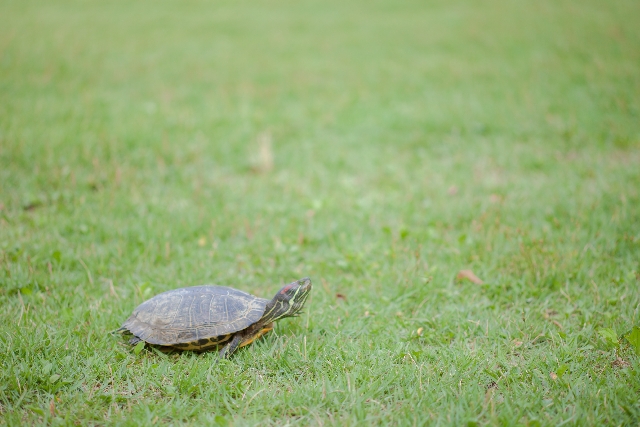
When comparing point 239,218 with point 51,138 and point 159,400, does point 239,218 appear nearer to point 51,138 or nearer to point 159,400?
point 159,400

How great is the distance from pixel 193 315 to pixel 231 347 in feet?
1.21

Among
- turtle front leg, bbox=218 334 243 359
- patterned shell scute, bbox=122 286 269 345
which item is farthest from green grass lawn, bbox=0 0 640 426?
patterned shell scute, bbox=122 286 269 345

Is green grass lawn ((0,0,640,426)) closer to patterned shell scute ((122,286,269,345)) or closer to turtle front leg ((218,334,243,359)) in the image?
turtle front leg ((218,334,243,359))

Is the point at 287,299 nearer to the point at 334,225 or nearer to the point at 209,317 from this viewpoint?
the point at 209,317

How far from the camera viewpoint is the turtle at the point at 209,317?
3.52 metres

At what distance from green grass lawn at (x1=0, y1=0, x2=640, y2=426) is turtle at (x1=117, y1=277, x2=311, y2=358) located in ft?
0.47

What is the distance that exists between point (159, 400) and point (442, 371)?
1.98 meters

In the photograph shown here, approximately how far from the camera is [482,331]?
156 inches

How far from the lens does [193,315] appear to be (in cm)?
356

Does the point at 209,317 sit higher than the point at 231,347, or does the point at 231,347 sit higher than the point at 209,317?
the point at 209,317

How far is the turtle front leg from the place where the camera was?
140 inches

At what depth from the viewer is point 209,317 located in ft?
11.6

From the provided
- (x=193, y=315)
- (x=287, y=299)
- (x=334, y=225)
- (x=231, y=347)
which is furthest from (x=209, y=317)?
(x=334, y=225)

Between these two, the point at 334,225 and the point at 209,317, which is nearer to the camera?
the point at 209,317
